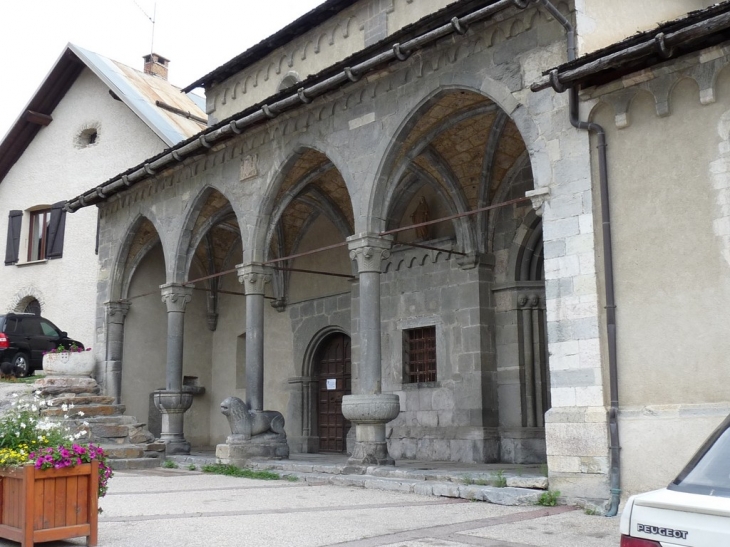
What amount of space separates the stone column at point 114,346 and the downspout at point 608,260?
11211 mm

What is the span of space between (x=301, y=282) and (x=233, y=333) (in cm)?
247

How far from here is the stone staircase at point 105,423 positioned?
1345 cm

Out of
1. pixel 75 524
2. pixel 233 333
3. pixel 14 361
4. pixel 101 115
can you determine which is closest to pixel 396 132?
pixel 75 524

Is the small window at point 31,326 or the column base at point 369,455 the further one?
A: the small window at point 31,326

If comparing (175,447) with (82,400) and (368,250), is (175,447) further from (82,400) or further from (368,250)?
(368,250)

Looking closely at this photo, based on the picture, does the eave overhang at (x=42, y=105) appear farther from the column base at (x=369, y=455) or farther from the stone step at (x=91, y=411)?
the column base at (x=369, y=455)

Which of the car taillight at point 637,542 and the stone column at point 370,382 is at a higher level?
the stone column at point 370,382

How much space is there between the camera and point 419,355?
14.3 meters

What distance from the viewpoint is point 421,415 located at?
13836mm

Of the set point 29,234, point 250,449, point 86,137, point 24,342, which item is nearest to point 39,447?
point 250,449

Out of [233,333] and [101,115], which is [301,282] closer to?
[233,333]

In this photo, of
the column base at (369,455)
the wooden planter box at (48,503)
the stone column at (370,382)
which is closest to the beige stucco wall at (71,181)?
the stone column at (370,382)

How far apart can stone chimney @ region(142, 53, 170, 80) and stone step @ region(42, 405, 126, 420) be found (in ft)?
42.7

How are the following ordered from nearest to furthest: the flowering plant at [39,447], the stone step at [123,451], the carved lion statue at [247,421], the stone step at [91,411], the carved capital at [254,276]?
the flowering plant at [39,447]
the carved lion statue at [247,421]
the carved capital at [254,276]
the stone step at [123,451]
the stone step at [91,411]
